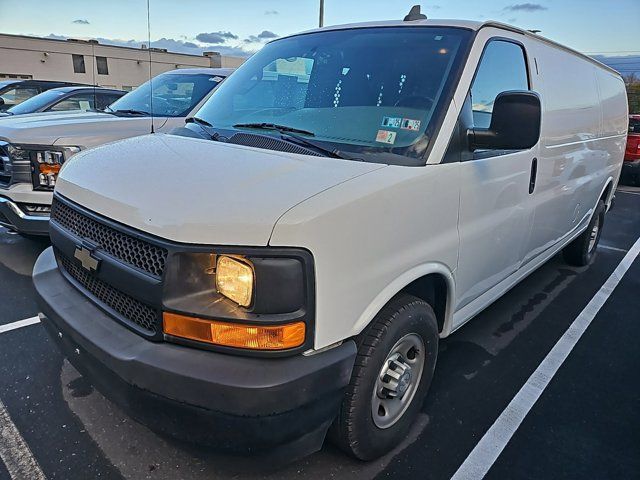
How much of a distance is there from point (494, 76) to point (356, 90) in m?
0.84

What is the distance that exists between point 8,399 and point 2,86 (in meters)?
10.5

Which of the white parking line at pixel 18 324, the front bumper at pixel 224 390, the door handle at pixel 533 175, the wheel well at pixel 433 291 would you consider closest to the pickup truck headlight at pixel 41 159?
the white parking line at pixel 18 324

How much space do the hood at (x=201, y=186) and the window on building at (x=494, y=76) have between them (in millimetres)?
894

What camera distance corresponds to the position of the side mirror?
2.28m

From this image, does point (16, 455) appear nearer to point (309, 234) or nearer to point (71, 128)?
point (309, 234)

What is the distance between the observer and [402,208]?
2.04 metres

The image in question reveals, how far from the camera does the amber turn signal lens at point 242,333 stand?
1.68 metres

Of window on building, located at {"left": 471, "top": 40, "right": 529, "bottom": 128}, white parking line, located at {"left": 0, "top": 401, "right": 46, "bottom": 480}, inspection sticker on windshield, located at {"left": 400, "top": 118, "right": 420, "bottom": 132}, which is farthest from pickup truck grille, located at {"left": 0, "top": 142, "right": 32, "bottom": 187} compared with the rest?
window on building, located at {"left": 471, "top": 40, "right": 529, "bottom": 128}

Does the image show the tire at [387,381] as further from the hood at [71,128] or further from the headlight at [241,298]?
the hood at [71,128]

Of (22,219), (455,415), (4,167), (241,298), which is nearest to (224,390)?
(241,298)

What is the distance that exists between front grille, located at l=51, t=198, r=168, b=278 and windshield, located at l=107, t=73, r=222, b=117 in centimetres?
323

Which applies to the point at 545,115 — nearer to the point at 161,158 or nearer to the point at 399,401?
the point at 399,401

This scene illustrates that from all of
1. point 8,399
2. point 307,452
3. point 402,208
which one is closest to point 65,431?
point 8,399

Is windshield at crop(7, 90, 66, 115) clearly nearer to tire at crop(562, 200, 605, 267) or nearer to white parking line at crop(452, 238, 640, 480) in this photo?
white parking line at crop(452, 238, 640, 480)
